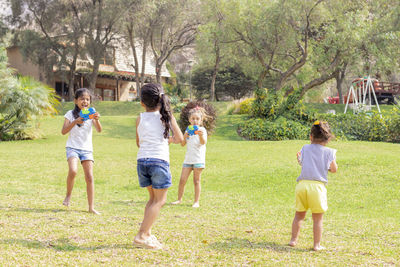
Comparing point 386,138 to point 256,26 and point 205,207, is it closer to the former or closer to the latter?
point 256,26

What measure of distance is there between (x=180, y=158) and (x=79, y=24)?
79.0ft

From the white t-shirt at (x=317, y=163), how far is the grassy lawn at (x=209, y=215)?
75cm

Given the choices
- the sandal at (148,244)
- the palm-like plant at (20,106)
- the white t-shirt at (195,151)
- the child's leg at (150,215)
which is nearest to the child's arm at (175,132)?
the child's leg at (150,215)

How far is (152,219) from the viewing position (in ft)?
13.4

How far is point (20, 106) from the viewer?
17.8 m

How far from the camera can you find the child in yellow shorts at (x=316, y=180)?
14.2 feet

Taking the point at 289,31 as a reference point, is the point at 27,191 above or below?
below

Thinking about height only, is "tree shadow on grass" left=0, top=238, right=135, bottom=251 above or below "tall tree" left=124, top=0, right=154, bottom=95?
below

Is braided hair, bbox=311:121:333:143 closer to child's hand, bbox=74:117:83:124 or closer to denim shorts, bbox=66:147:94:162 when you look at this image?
child's hand, bbox=74:117:83:124

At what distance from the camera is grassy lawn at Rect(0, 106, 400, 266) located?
12.8 ft

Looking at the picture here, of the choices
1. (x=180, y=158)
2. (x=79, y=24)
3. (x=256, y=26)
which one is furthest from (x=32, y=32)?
(x=180, y=158)

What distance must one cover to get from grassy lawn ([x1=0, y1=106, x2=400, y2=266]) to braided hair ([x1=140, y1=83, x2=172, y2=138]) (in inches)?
48.7

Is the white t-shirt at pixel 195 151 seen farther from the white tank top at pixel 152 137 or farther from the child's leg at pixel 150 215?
the child's leg at pixel 150 215

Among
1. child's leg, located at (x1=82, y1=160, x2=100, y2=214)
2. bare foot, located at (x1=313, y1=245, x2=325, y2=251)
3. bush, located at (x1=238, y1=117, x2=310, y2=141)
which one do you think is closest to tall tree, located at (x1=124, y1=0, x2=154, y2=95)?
bush, located at (x1=238, y1=117, x2=310, y2=141)
